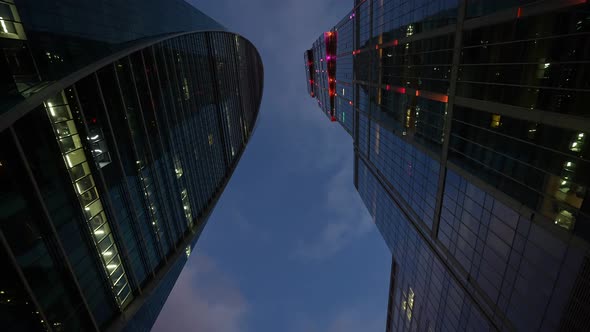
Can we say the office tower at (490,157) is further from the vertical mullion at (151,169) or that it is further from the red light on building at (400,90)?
the vertical mullion at (151,169)

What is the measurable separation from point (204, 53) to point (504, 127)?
56.8 meters

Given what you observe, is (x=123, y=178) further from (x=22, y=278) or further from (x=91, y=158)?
(x=22, y=278)

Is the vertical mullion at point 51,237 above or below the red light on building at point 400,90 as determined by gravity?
below

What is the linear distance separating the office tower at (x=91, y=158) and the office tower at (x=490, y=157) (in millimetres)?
33792

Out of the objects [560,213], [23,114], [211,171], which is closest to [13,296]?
[23,114]

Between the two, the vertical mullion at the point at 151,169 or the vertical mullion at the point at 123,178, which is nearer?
the vertical mullion at the point at 123,178

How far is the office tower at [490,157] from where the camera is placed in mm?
17953

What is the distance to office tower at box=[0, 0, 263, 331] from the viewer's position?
2050 centimetres

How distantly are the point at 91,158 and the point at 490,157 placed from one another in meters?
35.9

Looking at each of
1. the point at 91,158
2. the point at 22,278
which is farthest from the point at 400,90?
the point at 22,278

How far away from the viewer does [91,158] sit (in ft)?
91.9

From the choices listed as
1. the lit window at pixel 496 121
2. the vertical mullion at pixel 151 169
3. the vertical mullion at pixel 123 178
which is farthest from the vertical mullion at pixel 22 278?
the lit window at pixel 496 121

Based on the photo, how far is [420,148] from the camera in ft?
128

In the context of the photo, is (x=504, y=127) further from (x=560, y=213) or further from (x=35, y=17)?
(x=35, y=17)
